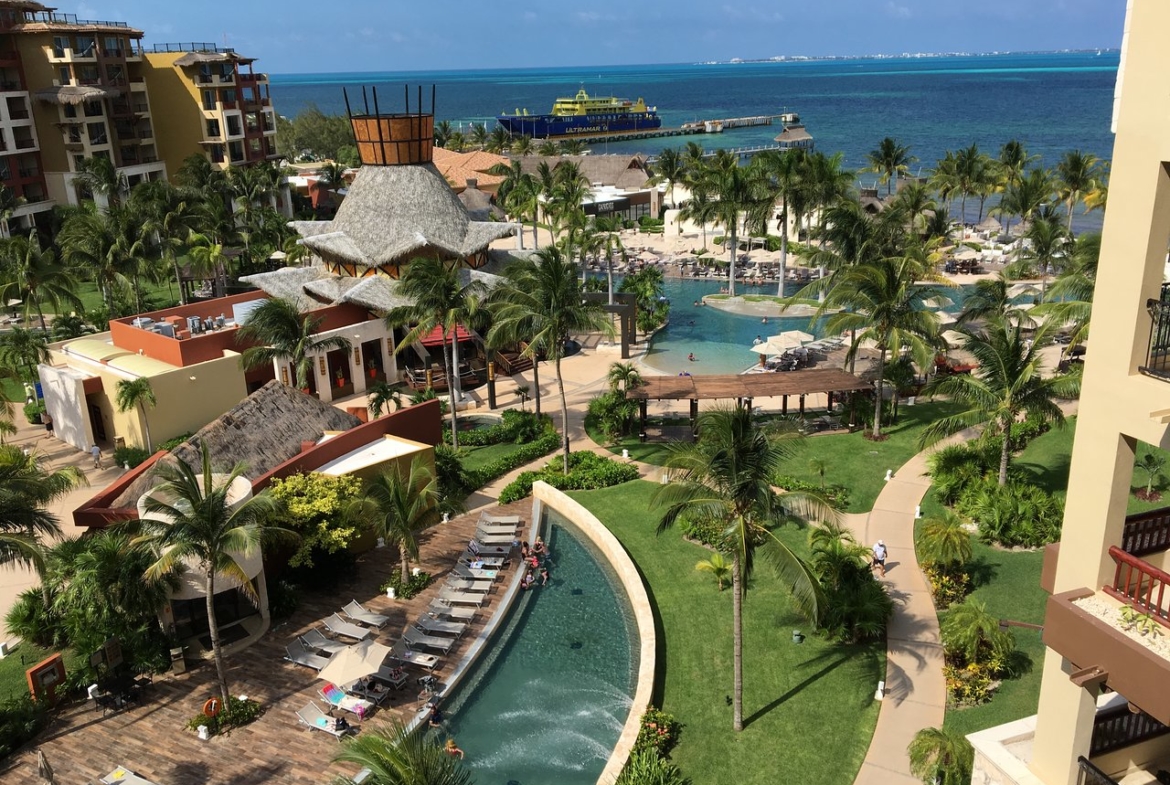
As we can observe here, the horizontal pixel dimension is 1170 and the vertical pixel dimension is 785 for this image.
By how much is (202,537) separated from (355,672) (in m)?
Result: 4.38

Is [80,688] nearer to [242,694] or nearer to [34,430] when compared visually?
[242,694]

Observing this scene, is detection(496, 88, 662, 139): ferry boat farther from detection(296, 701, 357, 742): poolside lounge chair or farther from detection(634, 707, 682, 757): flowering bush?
detection(634, 707, 682, 757): flowering bush

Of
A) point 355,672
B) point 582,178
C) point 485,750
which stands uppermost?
point 582,178

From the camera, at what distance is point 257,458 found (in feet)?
88.4

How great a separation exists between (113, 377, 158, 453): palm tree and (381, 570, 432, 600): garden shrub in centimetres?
1302

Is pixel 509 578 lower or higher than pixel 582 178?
lower

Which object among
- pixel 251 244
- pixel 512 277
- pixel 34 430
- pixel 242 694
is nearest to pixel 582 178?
pixel 251 244

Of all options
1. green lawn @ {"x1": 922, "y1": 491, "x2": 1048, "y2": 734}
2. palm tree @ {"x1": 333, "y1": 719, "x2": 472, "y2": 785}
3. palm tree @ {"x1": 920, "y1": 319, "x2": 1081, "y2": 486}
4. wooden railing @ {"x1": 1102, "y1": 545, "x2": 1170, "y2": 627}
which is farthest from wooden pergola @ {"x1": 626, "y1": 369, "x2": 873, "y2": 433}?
wooden railing @ {"x1": 1102, "y1": 545, "x2": 1170, "y2": 627}

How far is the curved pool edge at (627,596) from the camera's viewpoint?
701 inches

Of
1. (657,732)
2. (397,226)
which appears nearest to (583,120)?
(397,226)

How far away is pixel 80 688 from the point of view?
2044cm

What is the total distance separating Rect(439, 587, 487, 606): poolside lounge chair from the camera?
Result: 77.9 feet

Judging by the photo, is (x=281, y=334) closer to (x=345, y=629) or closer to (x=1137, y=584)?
(x=345, y=629)

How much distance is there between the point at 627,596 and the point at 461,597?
4534mm
